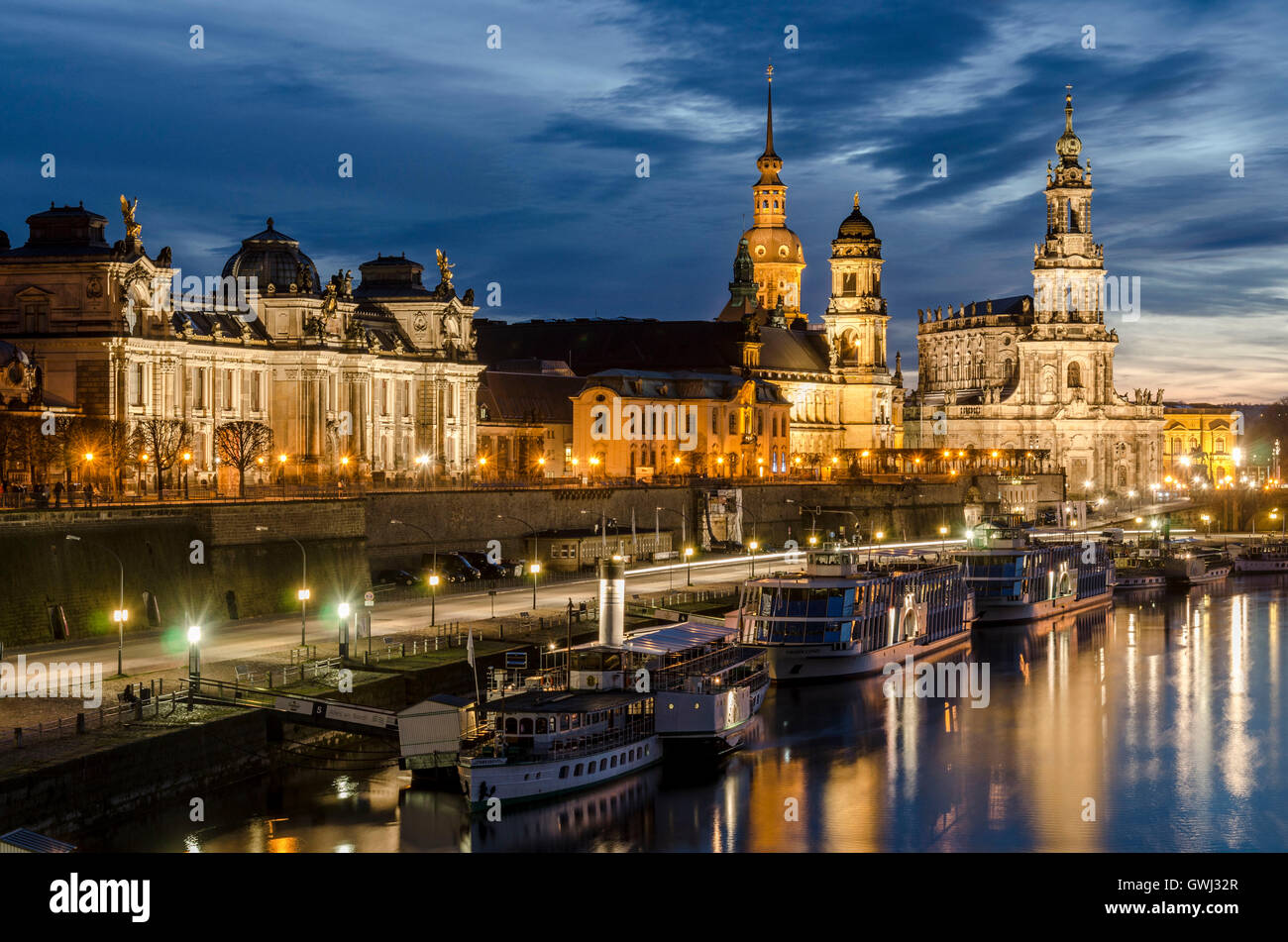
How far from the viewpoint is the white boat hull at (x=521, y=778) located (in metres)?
42.2

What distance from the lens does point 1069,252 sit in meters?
164

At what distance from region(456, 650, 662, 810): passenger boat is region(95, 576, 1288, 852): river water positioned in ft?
1.99

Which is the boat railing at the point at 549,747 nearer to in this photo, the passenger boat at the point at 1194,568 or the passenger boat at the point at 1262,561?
the passenger boat at the point at 1194,568

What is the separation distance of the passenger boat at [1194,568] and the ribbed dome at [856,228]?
59817mm

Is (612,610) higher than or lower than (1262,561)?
higher

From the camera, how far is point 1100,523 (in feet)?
467

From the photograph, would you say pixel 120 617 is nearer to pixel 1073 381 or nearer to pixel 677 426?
pixel 677 426

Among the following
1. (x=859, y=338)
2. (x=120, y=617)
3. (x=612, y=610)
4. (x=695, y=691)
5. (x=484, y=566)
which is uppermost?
(x=859, y=338)

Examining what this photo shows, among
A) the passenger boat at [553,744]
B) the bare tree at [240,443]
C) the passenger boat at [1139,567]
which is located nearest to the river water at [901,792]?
the passenger boat at [553,744]

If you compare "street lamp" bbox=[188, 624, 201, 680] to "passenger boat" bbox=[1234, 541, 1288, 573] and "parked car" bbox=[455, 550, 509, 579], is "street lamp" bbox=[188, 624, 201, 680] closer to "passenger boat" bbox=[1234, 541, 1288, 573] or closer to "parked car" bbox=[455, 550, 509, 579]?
"parked car" bbox=[455, 550, 509, 579]

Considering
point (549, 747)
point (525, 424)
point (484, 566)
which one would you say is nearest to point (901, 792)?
point (549, 747)

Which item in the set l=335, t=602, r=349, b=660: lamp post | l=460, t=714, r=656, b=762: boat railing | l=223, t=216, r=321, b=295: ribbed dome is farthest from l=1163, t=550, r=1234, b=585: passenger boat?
l=460, t=714, r=656, b=762: boat railing

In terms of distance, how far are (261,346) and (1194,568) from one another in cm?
6355

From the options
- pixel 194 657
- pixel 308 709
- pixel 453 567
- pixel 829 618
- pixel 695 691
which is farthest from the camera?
pixel 453 567
